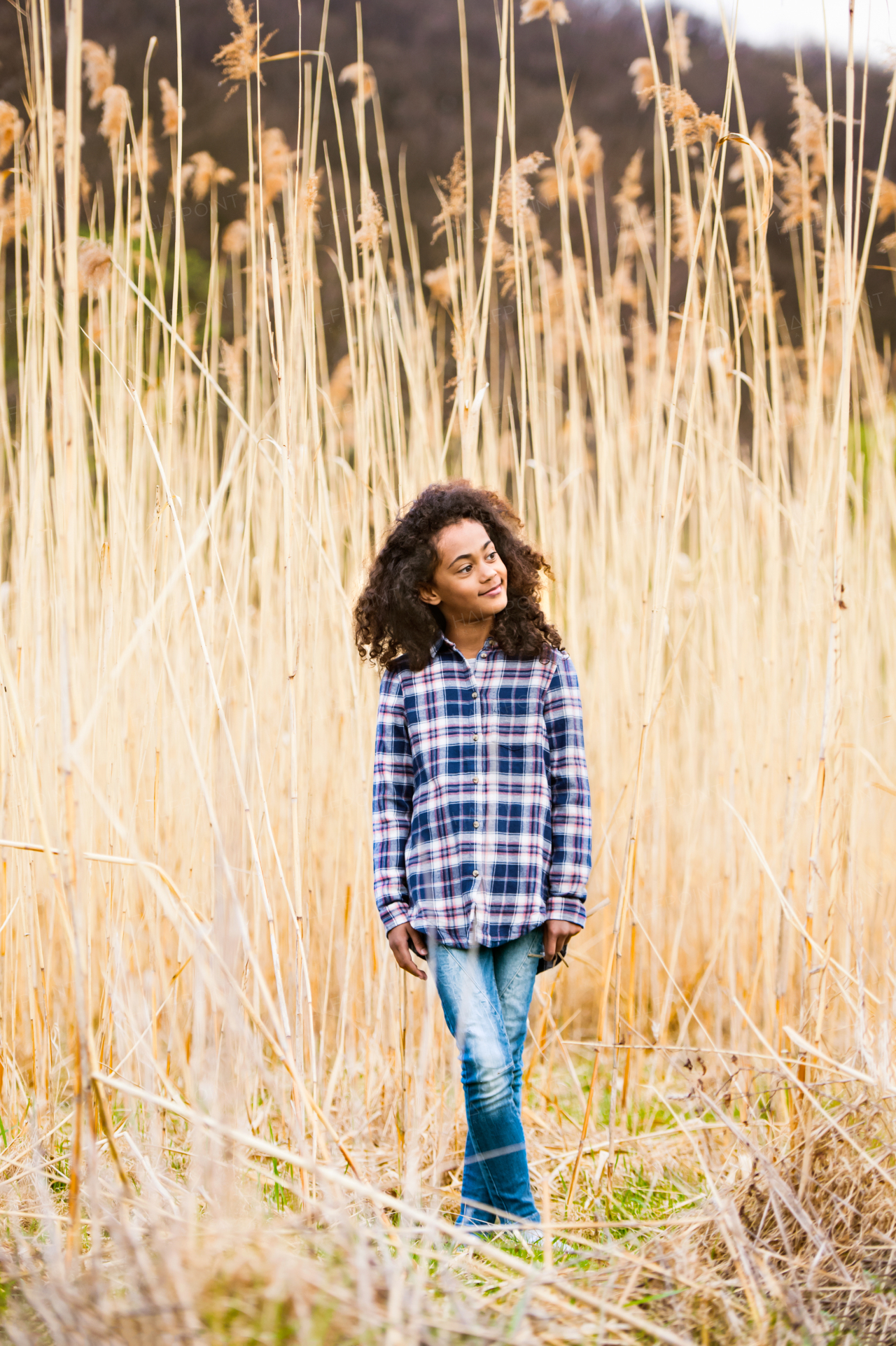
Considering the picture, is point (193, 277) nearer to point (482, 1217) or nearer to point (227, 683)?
point (227, 683)

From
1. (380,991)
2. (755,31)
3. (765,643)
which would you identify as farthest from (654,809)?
(755,31)

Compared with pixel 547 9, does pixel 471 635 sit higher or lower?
lower

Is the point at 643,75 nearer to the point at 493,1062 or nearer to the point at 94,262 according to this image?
the point at 94,262

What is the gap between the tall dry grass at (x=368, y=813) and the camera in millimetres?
842

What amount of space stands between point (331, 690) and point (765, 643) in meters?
0.83

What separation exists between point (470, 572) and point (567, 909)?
431 millimetres

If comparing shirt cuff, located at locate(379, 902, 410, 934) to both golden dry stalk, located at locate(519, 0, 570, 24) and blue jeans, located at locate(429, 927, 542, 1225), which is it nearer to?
blue jeans, located at locate(429, 927, 542, 1225)

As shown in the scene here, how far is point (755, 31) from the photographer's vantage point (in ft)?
5.17

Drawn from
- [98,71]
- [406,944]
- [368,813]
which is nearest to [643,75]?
[98,71]

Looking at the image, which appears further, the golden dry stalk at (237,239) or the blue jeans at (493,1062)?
the golden dry stalk at (237,239)

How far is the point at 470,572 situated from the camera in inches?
48.9

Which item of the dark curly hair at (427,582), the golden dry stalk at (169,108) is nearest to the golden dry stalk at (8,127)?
the golden dry stalk at (169,108)

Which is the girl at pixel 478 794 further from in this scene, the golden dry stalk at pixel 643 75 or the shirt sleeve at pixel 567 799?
the golden dry stalk at pixel 643 75

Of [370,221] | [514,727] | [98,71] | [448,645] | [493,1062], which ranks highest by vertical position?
[98,71]
